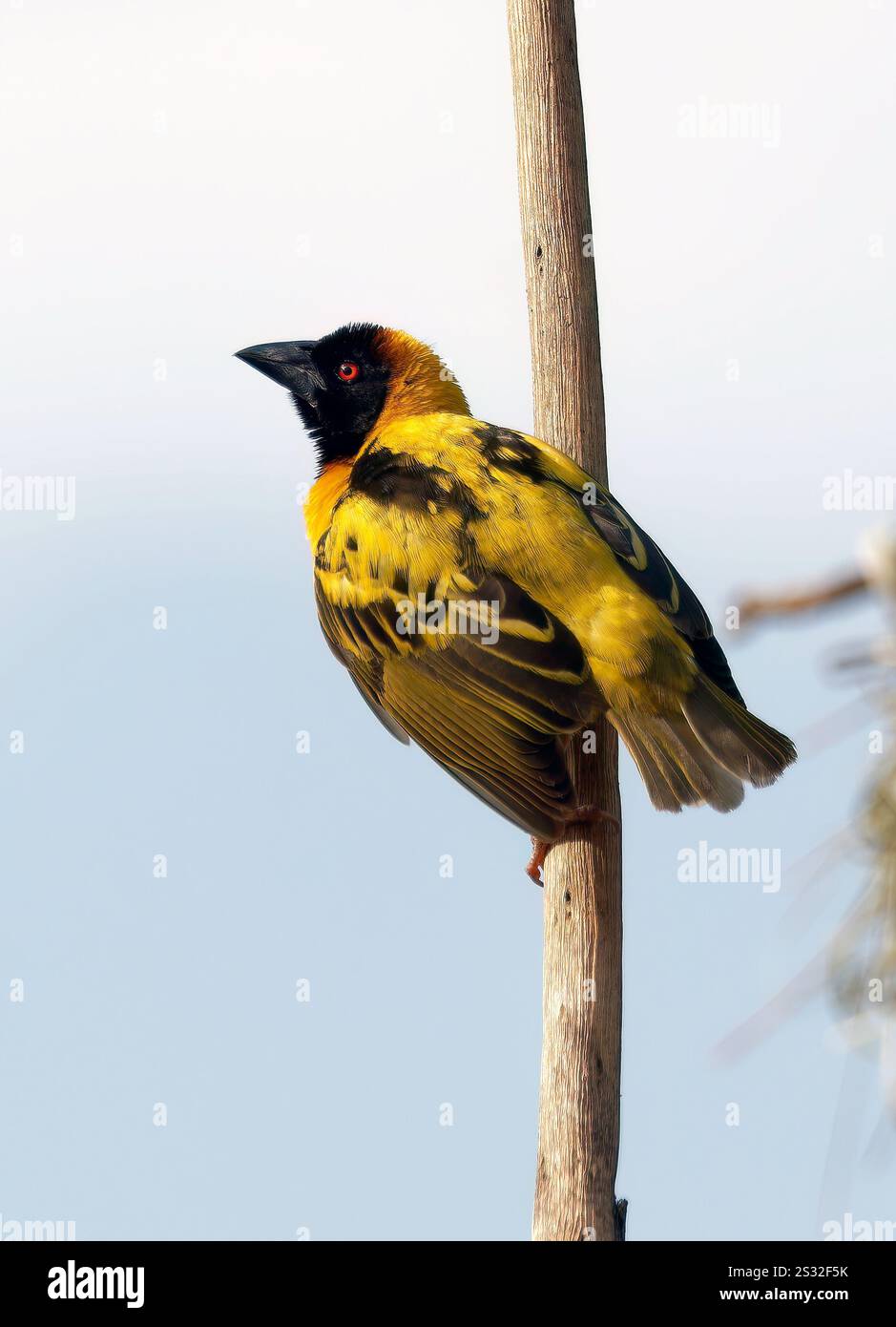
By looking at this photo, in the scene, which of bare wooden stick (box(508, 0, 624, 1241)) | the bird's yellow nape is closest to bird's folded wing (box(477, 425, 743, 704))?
bare wooden stick (box(508, 0, 624, 1241))

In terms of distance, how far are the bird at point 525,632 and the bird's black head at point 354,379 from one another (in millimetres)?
587

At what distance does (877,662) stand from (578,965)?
7.74 feet

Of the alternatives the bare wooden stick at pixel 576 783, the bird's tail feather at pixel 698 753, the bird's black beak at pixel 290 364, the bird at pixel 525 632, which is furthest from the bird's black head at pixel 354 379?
the bird's tail feather at pixel 698 753

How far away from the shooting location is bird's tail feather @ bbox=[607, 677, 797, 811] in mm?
4160

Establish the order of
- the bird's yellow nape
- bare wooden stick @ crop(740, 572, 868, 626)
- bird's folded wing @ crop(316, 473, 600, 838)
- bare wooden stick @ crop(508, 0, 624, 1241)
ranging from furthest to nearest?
the bird's yellow nape → bird's folded wing @ crop(316, 473, 600, 838) → bare wooden stick @ crop(508, 0, 624, 1241) → bare wooden stick @ crop(740, 572, 868, 626)

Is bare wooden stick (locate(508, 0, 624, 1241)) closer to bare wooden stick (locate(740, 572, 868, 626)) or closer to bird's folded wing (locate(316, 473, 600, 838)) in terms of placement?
bird's folded wing (locate(316, 473, 600, 838))

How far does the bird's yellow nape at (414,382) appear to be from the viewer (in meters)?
5.51

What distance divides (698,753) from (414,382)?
210 centimetres

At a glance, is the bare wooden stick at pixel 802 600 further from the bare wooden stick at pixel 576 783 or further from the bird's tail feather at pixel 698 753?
the bird's tail feather at pixel 698 753

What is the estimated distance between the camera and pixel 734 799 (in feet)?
13.8

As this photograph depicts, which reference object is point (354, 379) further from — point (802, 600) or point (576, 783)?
point (802, 600)

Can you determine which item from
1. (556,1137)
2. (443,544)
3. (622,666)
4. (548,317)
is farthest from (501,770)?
(548,317)

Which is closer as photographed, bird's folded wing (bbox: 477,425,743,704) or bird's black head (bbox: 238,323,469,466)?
bird's folded wing (bbox: 477,425,743,704)

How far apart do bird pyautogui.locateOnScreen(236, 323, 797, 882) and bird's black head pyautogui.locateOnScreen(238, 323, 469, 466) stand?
0.59m
